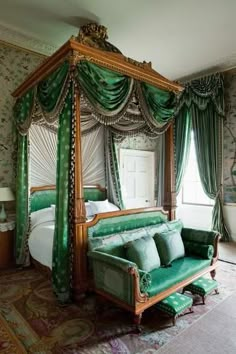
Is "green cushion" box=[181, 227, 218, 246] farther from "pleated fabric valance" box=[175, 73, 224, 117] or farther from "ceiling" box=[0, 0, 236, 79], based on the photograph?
"ceiling" box=[0, 0, 236, 79]

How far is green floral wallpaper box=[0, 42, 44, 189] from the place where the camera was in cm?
397

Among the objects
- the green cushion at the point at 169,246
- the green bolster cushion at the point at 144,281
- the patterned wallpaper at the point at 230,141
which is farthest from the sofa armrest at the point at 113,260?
the patterned wallpaper at the point at 230,141

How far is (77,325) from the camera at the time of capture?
2346mm

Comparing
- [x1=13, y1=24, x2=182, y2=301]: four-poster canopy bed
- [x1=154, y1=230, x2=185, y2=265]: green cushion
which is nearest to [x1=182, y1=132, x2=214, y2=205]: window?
[x1=13, y1=24, x2=182, y2=301]: four-poster canopy bed

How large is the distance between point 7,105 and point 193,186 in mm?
4289

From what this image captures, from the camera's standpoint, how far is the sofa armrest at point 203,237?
3.20 metres

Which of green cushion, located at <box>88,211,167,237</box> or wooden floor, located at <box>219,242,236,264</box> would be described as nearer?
green cushion, located at <box>88,211,167,237</box>

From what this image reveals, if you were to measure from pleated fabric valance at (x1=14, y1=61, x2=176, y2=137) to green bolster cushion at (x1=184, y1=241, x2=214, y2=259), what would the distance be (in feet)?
5.26

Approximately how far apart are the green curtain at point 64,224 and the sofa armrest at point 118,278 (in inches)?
12.5

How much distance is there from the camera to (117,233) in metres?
3.01

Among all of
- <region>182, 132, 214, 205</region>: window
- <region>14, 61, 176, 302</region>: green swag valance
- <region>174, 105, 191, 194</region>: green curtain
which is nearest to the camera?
<region>14, 61, 176, 302</region>: green swag valance

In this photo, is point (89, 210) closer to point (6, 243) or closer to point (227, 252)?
point (6, 243)

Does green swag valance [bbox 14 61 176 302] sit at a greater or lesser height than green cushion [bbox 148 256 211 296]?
greater

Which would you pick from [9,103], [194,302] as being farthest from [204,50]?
[194,302]
